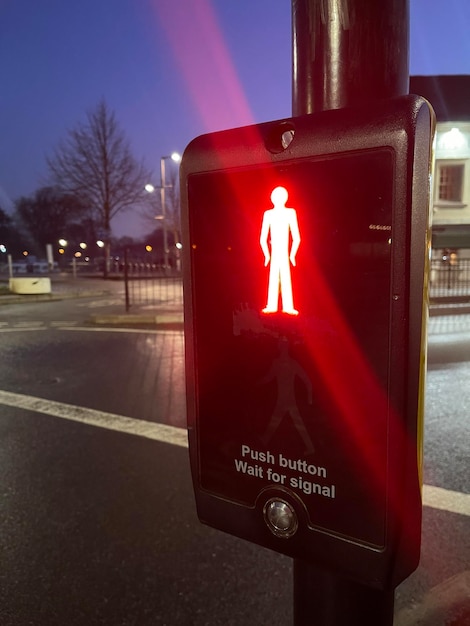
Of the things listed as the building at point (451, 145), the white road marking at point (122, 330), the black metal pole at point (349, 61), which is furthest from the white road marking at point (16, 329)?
the building at point (451, 145)

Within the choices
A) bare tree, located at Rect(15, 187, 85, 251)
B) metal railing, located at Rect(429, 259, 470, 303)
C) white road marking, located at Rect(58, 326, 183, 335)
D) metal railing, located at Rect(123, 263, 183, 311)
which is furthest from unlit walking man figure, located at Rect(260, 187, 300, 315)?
bare tree, located at Rect(15, 187, 85, 251)

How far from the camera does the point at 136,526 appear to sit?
11.2 ft

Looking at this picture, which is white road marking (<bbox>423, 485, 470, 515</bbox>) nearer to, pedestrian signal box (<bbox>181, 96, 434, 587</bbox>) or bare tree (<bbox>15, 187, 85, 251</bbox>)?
pedestrian signal box (<bbox>181, 96, 434, 587</bbox>)

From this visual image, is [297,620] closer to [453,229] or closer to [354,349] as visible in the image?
[354,349]

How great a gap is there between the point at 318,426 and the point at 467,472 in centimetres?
336

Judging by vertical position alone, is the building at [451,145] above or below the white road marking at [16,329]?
above

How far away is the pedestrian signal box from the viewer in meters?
1.11

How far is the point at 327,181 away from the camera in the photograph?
3.86 ft

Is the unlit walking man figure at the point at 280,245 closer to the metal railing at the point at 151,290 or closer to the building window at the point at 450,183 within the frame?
the metal railing at the point at 151,290

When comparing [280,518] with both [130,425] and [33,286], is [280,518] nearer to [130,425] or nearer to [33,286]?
[130,425]

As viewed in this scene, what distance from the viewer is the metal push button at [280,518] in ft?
4.38

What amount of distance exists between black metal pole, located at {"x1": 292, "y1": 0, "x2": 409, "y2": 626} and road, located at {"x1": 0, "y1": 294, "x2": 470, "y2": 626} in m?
1.24

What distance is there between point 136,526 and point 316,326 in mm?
2720

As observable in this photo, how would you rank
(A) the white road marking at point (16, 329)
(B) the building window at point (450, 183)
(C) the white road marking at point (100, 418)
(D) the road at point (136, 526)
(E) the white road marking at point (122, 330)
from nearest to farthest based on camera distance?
(D) the road at point (136, 526) < (C) the white road marking at point (100, 418) < (E) the white road marking at point (122, 330) < (A) the white road marking at point (16, 329) < (B) the building window at point (450, 183)
